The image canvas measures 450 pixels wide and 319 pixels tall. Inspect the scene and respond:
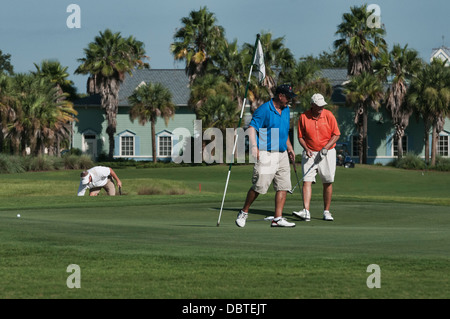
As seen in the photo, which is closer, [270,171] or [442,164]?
[270,171]

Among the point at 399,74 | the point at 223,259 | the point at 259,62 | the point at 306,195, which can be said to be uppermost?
the point at 399,74

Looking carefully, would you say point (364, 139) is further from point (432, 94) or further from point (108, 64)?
point (108, 64)

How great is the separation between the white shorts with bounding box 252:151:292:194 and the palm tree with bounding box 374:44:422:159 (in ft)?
164

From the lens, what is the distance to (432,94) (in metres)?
55.3

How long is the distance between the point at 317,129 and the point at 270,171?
2.18 m

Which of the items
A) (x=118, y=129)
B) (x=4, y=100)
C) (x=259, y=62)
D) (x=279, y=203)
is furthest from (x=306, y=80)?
(x=279, y=203)

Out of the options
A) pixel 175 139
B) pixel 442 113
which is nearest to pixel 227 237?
pixel 442 113

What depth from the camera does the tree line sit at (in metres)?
53.5

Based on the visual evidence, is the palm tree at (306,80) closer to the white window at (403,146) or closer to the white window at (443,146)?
the white window at (403,146)

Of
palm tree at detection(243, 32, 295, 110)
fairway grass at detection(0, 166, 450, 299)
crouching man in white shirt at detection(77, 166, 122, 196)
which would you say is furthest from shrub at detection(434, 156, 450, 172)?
fairway grass at detection(0, 166, 450, 299)

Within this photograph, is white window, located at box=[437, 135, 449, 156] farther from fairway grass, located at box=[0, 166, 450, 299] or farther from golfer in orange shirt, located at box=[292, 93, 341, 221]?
golfer in orange shirt, located at box=[292, 93, 341, 221]
